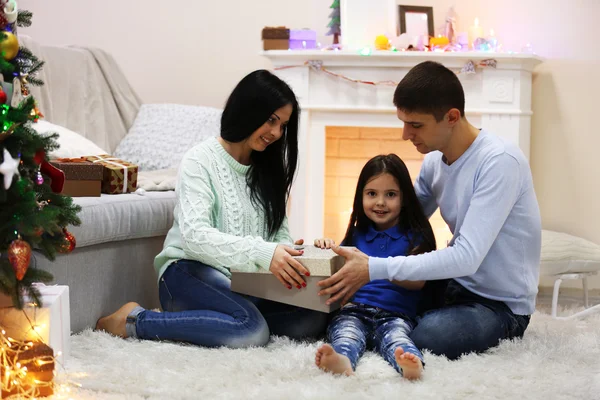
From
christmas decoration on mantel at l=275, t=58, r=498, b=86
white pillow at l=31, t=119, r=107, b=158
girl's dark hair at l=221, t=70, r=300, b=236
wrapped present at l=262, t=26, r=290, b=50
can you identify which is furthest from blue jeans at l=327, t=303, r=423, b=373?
wrapped present at l=262, t=26, r=290, b=50

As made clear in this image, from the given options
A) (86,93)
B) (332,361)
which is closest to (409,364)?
(332,361)

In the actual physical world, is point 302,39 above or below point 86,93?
above

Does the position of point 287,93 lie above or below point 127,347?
above

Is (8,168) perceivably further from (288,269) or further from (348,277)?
(348,277)

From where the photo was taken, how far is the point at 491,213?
194 cm

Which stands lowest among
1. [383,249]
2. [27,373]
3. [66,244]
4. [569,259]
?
[569,259]

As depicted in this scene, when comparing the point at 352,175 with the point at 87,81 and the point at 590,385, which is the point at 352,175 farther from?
the point at 590,385

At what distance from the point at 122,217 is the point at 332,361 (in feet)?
3.01

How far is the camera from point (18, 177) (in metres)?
1.56

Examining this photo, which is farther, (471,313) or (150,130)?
(150,130)

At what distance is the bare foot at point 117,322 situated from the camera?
213cm

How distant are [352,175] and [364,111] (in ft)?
1.17

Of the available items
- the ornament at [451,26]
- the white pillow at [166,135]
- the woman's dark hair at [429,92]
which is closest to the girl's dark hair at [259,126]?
the woman's dark hair at [429,92]

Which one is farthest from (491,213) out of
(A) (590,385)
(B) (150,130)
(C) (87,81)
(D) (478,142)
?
(C) (87,81)
